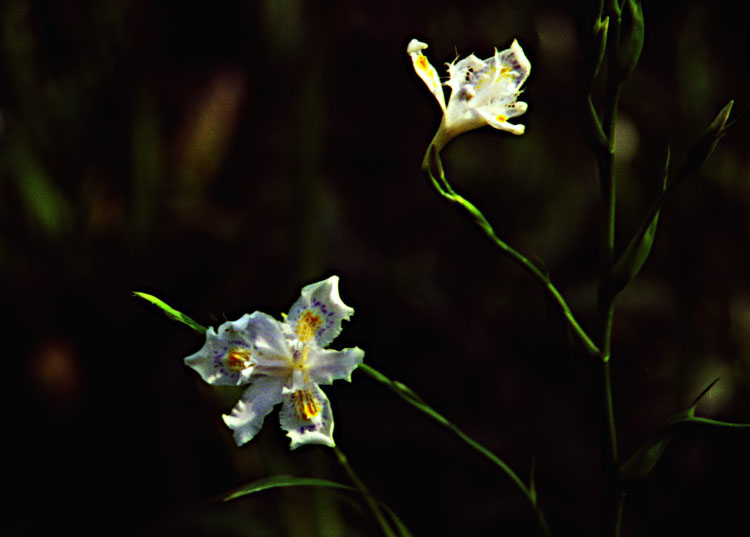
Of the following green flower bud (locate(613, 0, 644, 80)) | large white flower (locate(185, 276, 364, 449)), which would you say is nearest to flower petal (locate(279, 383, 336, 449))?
large white flower (locate(185, 276, 364, 449))

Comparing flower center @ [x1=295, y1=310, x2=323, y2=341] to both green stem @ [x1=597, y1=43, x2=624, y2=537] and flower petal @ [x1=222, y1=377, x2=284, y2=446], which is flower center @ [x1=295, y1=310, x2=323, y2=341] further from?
green stem @ [x1=597, y1=43, x2=624, y2=537]

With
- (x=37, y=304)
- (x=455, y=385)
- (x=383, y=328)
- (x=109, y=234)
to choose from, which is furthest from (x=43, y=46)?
(x=455, y=385)

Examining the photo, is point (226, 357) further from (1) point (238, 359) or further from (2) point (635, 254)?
(2) point (635, 254)

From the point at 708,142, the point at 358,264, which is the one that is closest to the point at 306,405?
the point at 708,142

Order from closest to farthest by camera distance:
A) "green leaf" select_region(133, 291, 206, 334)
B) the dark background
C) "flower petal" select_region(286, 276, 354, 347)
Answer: "green leaf" select_region(133, 291, 206, 334)
"flower petal" select_region(286, 276, 354, 347)
the dark background

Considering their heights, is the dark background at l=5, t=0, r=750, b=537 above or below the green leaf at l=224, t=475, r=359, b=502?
below

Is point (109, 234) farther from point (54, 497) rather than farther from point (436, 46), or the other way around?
point (436, 46)

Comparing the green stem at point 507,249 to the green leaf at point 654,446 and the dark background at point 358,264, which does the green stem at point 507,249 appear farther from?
the dark background at point 358,264
